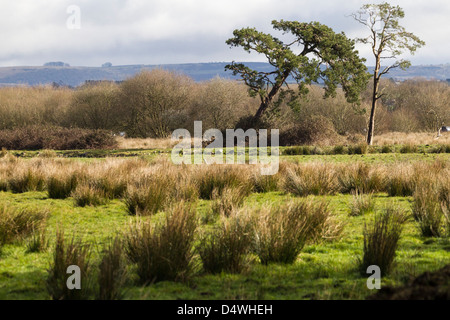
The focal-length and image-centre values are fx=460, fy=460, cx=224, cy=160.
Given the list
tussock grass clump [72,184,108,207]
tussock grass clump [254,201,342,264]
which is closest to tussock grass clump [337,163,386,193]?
tussock grass clump [254,201,342,264]

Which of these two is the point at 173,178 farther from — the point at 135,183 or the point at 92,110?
the point at 92,110

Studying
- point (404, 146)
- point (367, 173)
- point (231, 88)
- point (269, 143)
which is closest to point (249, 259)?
point (367, 173)

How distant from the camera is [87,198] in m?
8.50

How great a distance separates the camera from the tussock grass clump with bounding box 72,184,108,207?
8508 mm

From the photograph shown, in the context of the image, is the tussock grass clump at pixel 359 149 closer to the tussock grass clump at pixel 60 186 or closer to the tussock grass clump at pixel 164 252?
the tussock grass clump at pixel 60 186

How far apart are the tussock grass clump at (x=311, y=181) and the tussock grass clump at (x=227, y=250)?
4.58m

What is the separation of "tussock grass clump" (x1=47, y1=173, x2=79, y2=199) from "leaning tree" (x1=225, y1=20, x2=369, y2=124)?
1475 centimetres

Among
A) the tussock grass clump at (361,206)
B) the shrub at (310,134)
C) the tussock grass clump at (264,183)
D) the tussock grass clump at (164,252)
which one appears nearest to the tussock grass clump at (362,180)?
the tussock grass clump at (264,183)

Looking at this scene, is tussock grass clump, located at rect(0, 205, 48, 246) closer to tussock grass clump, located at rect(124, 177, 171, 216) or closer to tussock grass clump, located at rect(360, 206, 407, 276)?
tussock grass clump, located at rect(124, 177, 171, 216)

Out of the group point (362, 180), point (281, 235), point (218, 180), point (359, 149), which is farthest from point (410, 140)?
point (281, 235)

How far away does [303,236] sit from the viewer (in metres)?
5.17

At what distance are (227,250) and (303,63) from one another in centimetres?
2061

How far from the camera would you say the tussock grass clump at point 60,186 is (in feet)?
31.2
